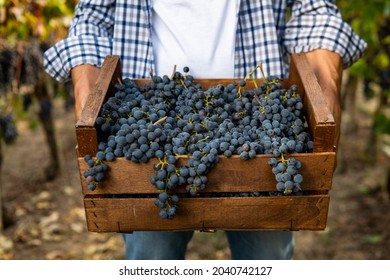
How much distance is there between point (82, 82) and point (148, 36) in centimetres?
29

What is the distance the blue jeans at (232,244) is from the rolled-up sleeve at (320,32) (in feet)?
2.24

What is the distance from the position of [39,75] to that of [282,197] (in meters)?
3.05

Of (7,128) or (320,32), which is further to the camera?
(7,128)

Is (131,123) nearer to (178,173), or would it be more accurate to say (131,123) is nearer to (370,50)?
(178,173)

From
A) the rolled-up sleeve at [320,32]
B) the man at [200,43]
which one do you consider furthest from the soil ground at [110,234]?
the rolled-up sleeve at [320,32]

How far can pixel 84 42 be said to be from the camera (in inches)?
66.7

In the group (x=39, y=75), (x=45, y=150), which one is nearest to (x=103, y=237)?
(x=39, y=75)

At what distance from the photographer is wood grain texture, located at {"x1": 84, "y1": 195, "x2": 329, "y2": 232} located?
53.1 inches

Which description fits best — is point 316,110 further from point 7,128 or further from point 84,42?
point 7,128

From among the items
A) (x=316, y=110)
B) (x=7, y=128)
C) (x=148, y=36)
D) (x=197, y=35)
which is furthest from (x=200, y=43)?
(x=7, y=128)

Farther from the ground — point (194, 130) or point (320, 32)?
point (320, 32)

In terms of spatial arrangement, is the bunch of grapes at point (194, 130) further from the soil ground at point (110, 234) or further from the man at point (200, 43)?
the soil ground at point (110, 234)

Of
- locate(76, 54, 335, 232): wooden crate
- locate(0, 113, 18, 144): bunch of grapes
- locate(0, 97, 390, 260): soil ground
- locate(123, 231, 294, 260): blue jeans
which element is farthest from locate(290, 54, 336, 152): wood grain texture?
locate(0, 113, 18, 144): bunch of grapes

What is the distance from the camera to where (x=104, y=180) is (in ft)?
4.36
